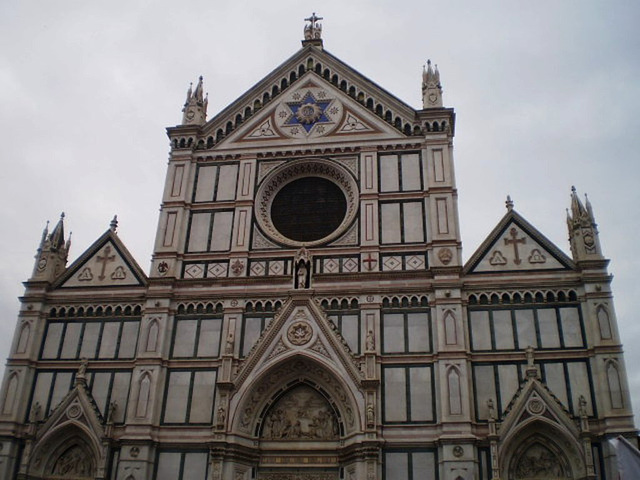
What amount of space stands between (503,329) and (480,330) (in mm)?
778

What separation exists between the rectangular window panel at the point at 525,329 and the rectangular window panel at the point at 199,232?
12.1 meters

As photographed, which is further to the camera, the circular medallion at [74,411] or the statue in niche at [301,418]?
the circular medallion at [74,411]

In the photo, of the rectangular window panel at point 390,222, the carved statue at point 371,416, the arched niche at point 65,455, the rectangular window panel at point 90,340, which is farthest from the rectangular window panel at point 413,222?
the arched niche at point 65,455

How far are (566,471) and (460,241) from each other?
849cm

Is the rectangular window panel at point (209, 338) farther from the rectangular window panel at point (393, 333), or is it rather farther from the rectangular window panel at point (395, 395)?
the rectangular window panel at point (395, 395)

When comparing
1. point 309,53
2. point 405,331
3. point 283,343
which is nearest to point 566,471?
point 405,331

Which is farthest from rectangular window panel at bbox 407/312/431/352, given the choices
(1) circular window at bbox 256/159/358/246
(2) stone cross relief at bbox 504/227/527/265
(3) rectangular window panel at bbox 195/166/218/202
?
(3) rectangular window panel at bbox 195/166/218/202

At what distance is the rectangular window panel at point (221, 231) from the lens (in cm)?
2588

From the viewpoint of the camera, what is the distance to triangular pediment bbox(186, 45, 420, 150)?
27.4 meters

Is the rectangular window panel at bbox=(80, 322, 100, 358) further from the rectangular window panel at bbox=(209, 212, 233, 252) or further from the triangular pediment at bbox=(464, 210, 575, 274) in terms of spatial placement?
the triangular pediment at bbox=(464, 210, 575, 274)

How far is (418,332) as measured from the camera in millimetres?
23125

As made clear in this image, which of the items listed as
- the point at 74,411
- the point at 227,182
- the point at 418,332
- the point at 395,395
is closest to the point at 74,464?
the point at 74,411

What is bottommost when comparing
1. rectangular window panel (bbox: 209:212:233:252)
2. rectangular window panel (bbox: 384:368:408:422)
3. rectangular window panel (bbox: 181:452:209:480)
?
rectangular window panel (bbox: 181:452:209:480)

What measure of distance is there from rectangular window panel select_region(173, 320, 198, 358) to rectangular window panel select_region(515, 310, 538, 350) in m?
11.6
